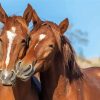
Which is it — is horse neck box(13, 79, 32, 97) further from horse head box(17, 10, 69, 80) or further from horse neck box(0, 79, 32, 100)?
horse head box(17, 10, 69, 80)

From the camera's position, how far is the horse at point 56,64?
6578 mm

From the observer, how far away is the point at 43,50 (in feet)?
21.6

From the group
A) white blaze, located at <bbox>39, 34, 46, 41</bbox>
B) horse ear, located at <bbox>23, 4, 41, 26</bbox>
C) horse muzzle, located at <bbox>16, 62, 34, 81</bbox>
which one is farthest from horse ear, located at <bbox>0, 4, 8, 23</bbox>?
horse muzzle, located at <bbox>16, 62, 34, 81</bbox>

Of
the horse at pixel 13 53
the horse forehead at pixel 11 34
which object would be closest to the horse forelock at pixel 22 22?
the horse at pixel 13 53

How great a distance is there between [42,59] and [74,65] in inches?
25.7

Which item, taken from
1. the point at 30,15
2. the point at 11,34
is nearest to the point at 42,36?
the point at 11,34

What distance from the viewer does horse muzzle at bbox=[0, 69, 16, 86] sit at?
6172 millimetres

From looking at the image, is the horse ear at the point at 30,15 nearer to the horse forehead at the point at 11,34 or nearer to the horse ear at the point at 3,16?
the horse ear at the point at 3,16

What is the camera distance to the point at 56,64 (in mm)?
6863

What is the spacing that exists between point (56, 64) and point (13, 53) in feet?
2.45

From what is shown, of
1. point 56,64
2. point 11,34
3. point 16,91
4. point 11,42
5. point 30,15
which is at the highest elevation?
point 30,15

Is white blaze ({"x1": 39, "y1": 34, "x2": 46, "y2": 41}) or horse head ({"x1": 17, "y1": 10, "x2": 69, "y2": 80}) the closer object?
horse head ({"x1": 17, "y1": 10, "x2": 69, "y2": 80})

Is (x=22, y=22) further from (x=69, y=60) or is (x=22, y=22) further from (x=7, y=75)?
(x=7, y=75)

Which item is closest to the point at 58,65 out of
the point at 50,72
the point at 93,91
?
the point at 50,72
